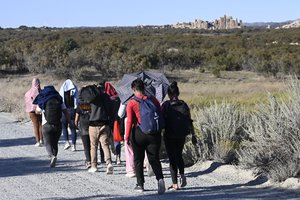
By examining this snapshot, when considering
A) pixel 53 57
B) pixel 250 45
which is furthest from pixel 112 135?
pixel 250 45

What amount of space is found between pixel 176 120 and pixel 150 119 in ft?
2.06

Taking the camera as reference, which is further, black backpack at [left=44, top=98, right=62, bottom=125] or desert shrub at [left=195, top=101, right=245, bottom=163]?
black backpack at [left=44, top=98, right=62, bottom=125]

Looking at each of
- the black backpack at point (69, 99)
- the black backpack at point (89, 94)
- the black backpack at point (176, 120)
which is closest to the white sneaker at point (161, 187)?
the black backpack at point (176, 120)

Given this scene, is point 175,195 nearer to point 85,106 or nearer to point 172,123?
point 172,123

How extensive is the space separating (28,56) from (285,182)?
4268 cm

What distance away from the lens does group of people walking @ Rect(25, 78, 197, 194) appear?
9.73 m

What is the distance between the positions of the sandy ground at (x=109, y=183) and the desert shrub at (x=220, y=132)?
389mm

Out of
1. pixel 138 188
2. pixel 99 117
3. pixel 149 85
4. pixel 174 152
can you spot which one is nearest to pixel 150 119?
pixel 174 152

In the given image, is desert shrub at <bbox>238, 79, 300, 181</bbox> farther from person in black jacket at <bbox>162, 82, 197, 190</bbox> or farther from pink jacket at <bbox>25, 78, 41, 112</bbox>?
pink jacket at <bbox>25, 78, 41, 112</bbox>

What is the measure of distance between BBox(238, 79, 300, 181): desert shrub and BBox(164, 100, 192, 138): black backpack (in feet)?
5.48

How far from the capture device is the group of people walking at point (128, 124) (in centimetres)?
973

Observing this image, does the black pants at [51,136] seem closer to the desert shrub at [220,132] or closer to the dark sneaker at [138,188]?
the desert shrub at [220,132]

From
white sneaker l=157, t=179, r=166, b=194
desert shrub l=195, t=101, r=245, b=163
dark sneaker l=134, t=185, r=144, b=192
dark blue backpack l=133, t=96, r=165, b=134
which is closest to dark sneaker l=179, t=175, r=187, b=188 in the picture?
white sneaker l=157, t=179, r=166, b=194

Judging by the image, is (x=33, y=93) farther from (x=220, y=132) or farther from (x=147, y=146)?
(x=147, y=146)
